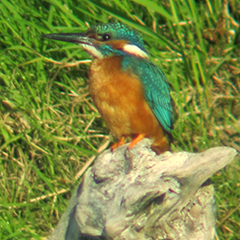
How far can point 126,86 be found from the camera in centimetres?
258

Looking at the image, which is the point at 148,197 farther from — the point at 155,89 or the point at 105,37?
the point at 105,37

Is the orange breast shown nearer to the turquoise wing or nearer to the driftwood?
the turquoise wing

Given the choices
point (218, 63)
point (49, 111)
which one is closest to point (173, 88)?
point (218, 63)

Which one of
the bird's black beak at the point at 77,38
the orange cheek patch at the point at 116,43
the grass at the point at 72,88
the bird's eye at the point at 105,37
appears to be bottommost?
the grass at the point at 72,88

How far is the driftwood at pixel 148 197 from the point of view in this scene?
194cm

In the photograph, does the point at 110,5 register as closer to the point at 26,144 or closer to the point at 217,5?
the point at 217,5

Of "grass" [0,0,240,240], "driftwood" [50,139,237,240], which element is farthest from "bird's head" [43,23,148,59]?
"driftwood" [50,139,237,240]

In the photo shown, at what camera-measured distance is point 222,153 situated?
6.38 ft

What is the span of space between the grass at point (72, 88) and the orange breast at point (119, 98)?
506 mm

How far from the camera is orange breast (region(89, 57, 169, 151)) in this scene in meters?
2.56

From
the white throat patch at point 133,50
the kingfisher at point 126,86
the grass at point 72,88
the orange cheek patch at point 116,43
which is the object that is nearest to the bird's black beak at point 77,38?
the kingfisher at point 126,86

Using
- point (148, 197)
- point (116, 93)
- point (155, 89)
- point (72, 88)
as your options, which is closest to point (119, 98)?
point (116, 93)

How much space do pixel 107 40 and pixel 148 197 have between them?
1149mm

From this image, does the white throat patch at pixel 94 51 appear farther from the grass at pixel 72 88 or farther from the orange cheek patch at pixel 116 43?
the grass at pixel 72 88
